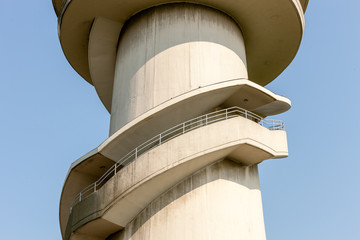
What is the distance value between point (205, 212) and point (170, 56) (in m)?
6.82

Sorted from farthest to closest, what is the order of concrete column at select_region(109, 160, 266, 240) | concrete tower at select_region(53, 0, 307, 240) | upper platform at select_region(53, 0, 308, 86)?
upper platform at select_region(53, 0, 308, 86) → concrete tower at select_region(53, 0, 307, 240) → concrete column at select_region(109, 160, 266, 240)

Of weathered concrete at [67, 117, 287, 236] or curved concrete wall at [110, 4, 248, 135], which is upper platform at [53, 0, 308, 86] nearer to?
curved concrete wall at [110, 4, 248, 135]

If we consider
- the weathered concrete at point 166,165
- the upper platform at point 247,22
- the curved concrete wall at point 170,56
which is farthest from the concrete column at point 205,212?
the upper platform at point 247,22

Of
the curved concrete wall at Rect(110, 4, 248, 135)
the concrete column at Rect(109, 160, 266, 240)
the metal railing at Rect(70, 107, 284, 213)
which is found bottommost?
the concrete column at Rect(109, 160, 266, 240)

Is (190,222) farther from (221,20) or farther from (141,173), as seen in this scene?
(221,20)

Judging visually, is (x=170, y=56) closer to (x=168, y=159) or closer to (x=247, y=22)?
(x=247, y=22)

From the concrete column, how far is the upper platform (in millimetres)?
7468

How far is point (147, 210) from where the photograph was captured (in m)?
18.0

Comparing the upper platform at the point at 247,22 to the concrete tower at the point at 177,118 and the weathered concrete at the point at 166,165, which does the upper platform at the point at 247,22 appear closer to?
the concrete tower at the point at 177,118

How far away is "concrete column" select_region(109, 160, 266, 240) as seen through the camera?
17.3 meters

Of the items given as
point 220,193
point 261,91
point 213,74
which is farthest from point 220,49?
point 220,193

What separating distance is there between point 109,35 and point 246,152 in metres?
9.04

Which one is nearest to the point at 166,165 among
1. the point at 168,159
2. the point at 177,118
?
the point at 168,159

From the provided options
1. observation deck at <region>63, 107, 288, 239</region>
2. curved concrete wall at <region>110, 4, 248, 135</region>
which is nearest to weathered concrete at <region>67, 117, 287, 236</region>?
observation deck at <region>63, 107, 288, 239</region>
